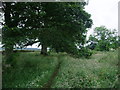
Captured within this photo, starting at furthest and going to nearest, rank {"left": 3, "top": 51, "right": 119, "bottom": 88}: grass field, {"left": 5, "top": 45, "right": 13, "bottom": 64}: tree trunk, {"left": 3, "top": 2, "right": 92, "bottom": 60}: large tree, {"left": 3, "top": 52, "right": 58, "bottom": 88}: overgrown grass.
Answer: {"left": 3, "top": 2, "right": 92, "bottom": 60}: large tree, {"left": 5, "top": 45, "right": 13, "bottom": 64}: tree trunk, {"left": 3, "top": 52, "right": 58, "bottom": 88}: overgrown grass, {"left": 3, "top": 51, "right": 119, "bottom": 88}: grass field

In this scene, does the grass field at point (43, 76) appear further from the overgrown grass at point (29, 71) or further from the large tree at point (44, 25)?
the large tree at point (44, 25)

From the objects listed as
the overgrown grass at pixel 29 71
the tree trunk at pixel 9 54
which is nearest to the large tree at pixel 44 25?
the tree trunk at pixel 9 54

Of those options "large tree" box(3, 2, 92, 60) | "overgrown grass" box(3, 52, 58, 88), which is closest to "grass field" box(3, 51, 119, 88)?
"overgrown grass" box(3, 52, 58, 88)

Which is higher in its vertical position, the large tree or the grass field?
the large tree

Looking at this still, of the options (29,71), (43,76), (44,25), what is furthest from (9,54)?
(44,25)

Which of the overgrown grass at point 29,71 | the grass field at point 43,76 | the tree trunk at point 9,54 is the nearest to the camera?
the grass field at point 43,76

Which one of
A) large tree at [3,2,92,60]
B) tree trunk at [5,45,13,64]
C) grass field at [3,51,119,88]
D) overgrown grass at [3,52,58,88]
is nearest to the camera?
grass field at [3,51,119,88]

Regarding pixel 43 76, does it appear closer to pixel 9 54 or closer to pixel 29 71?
pixel 29 71

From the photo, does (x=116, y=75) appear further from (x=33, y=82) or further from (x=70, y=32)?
(x=33, y=82)

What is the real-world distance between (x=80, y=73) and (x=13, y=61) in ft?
6.63

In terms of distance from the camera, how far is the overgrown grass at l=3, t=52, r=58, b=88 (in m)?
3.33

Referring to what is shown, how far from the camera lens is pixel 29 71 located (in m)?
4.14

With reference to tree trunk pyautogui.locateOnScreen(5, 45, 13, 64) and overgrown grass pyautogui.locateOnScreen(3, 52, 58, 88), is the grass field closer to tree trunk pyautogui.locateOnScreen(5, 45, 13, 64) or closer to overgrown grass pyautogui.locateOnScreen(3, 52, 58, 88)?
overgrown grass pyautogui.locateOnScreen(3, 52, 58, 88)

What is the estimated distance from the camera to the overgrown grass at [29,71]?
3.33m
